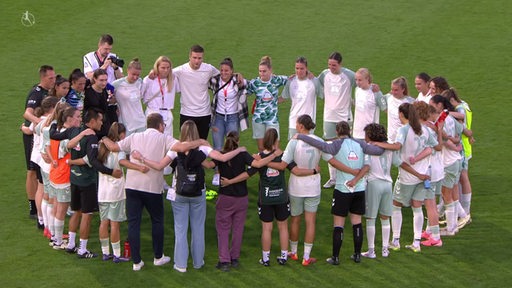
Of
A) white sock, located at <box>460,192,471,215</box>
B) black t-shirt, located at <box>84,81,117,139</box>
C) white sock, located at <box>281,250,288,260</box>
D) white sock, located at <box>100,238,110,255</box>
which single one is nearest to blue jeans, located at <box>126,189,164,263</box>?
white sock, located at <box>100,238,110,255</box>

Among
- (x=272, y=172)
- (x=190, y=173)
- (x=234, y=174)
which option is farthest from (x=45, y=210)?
(x=272, y=172)

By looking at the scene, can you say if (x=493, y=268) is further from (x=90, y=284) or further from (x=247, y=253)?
(x=90, y=284)

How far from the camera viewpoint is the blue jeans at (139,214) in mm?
11445

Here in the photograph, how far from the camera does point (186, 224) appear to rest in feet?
37.9

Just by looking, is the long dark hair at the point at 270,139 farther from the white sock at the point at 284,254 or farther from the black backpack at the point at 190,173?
the white sock at the point at 284,254

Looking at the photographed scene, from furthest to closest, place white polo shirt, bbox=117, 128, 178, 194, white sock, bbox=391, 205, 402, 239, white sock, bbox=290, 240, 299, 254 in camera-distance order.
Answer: white sock, bbox=391, 205, 402, 239, white sock, bbox=290, 240, 299, 254, white polo shirt, bbox=117, 128, 178, 194

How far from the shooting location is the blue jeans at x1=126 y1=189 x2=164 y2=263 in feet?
37.6

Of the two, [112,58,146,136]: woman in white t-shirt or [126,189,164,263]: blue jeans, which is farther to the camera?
[112,58,146,136]: woman in white t-shirt

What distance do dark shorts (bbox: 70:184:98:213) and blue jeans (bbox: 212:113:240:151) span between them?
10.3 ft

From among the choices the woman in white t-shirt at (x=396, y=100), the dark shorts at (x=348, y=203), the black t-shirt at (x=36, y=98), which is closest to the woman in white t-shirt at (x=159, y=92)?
the black t-shirt at (x=36, y=98)

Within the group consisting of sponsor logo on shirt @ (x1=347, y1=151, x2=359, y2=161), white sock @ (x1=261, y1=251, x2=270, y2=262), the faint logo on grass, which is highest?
the faint logo on grass

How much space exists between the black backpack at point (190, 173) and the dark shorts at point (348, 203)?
1793 mm

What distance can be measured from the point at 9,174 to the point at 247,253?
202 inches

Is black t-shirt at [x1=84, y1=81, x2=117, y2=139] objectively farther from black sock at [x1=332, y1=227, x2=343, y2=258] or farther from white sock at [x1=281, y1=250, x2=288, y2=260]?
black sock at [x1=332, y1=227, x2=343, y2=258]
